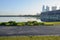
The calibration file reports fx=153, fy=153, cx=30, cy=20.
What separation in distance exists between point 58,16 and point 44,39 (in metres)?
51.1

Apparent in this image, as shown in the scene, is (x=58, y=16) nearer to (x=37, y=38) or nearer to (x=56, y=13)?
(x=56, y=13)

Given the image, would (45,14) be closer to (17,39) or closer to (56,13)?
(56,13)

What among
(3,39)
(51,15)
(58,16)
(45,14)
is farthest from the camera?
(45,14)

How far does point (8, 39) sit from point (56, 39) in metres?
4.02

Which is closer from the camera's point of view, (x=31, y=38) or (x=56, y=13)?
(x=31, y=38)

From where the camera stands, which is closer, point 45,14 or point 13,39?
Result: point 13,39

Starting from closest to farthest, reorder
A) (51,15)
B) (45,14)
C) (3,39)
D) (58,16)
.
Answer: (3,39) < (58,16) < (51,15) < (45,14)

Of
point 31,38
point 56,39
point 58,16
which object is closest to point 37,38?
point 31,38

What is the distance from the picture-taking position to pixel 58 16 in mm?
62875

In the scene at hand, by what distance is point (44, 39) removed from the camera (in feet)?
42.3

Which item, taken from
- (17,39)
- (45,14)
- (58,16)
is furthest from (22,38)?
(45,14)

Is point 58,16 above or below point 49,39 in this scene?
below

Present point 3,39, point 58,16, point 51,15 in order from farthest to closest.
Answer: point 51,15 → point 58,16 → point 3,39

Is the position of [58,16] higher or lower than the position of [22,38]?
lower
